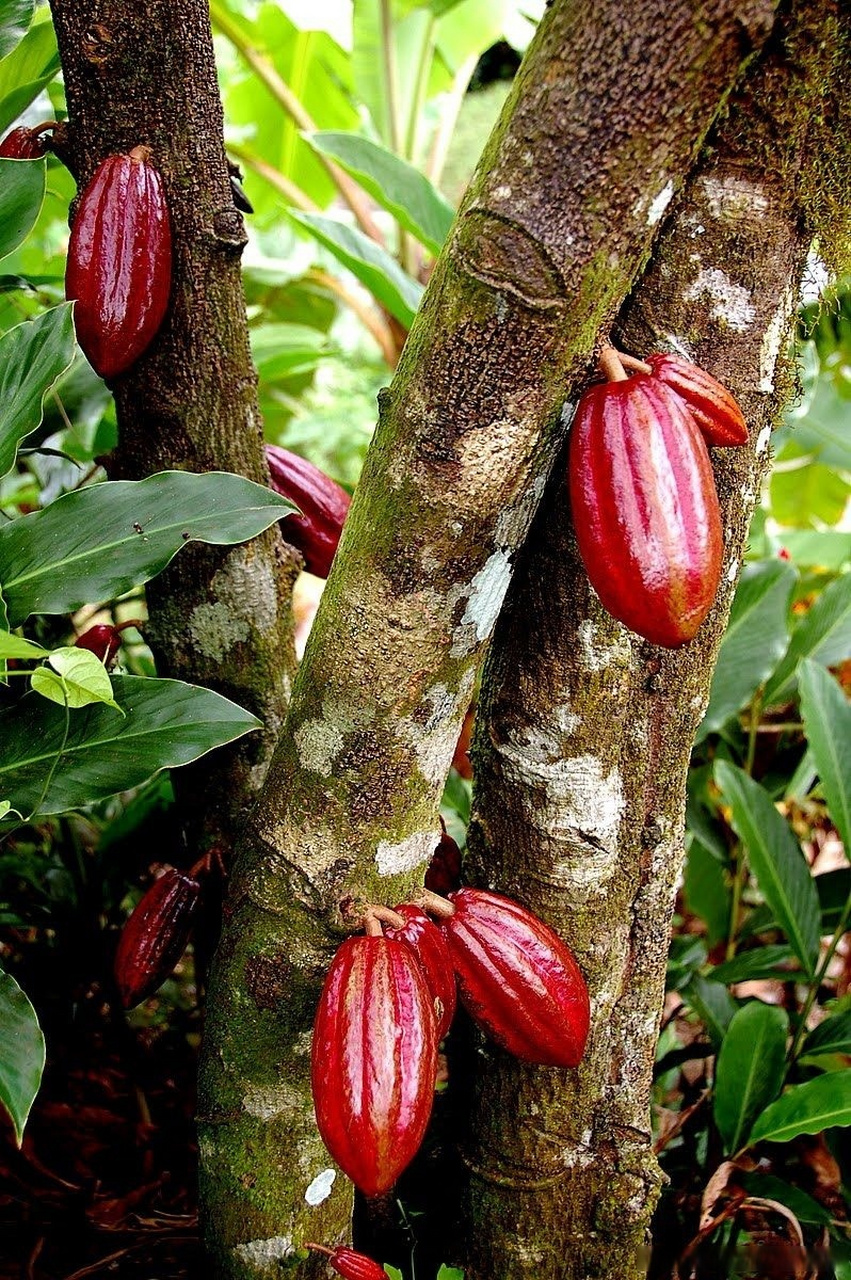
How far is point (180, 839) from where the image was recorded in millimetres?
1098

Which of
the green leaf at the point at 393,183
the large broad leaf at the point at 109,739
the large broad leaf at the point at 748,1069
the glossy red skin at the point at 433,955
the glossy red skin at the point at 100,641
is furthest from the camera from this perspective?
the green leaf at the point at 393,183

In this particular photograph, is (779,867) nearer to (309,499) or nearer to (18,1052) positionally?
(309,499)

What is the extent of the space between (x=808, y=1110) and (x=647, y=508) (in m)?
0.75

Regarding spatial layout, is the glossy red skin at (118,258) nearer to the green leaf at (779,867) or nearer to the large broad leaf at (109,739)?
the large broad leaf at (109,739)

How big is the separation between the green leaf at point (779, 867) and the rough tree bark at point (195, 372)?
26.2 inches

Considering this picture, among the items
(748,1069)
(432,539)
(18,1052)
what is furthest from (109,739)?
(748,1069)

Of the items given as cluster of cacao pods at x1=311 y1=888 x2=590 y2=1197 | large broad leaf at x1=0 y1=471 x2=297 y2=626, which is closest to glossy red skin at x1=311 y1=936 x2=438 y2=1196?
cluster of cacao pods at x1=311 y1=888 x2=590 y2=1197

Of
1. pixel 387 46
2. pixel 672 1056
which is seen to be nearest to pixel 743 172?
pixel 672 1056

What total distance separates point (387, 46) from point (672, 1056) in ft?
8.39

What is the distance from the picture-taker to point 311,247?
15.1ft

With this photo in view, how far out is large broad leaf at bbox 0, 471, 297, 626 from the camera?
0.80m

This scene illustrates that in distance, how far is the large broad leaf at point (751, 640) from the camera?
1499 millimetres

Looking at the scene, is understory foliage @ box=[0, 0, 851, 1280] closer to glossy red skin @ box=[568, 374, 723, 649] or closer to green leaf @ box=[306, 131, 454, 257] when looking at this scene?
green leaf @ box=[306, 131, 454, 257]

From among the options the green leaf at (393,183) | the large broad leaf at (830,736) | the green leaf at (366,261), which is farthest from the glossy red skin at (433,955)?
the green leaf at (393,183)
